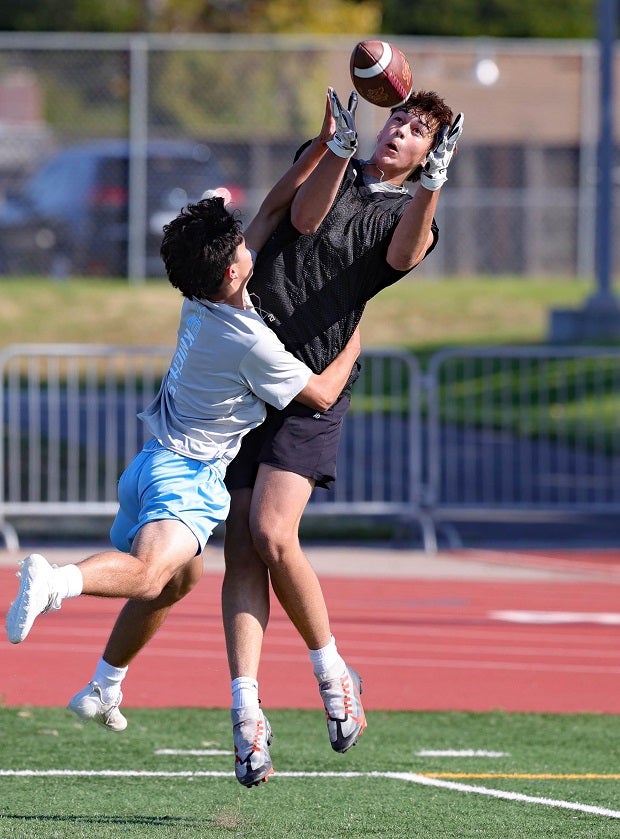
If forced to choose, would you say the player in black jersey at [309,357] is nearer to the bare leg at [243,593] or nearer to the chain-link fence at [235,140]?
the bare leg at [243,593]

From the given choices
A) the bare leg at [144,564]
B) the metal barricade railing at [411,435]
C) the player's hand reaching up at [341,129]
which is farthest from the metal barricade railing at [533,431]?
the bare leg at [144,564]

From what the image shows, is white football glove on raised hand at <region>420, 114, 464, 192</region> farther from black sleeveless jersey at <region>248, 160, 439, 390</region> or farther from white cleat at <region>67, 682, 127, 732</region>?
white cleat at <region>67, 682, 127, 732</region>

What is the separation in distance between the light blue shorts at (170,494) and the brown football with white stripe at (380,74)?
1429 millimetres

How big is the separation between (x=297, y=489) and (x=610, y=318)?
12834 millimetres

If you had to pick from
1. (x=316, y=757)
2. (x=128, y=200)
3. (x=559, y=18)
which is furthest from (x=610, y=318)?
(x=559, y=18)

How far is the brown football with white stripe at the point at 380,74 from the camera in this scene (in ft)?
18.1

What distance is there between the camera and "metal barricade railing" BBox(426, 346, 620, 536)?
42.3ft

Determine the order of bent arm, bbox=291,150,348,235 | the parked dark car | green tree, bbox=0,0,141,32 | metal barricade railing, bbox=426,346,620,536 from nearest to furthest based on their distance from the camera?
1. bent arm, bbox=291,150,348,235
2. metal barricade railing, bbox=426,346,620,536
3. the parked dark car
4. green tree, bbox=0,0,141,32

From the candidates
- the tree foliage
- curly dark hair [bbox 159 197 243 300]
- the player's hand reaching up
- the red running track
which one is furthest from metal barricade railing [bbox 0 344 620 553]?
the tree foliage

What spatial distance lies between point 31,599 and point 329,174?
5.81 feet

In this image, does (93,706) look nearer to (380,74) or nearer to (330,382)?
(330,382)

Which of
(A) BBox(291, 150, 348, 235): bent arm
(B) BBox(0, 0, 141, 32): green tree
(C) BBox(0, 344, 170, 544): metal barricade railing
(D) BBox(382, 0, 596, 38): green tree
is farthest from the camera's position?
(D) BBox(382, 0, 596, 38): green tree

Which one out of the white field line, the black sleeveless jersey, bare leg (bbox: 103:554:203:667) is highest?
the black sleeveless jersey

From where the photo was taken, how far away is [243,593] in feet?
18.8
